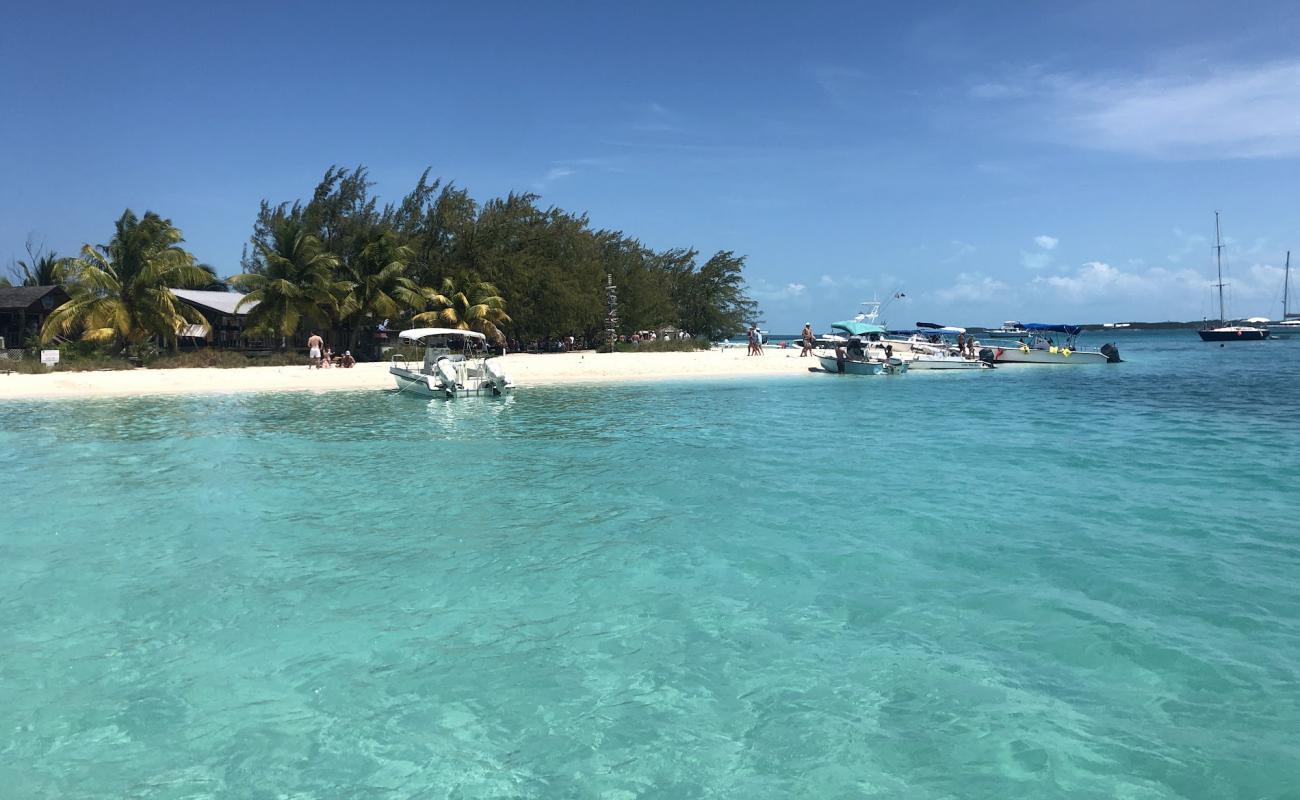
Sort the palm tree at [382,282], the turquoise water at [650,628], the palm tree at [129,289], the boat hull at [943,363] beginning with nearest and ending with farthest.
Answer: the turquoise water at [650,628]
the palm tree at [129,289]
the palm tree at [382,282]
the boat hull at [943,363]

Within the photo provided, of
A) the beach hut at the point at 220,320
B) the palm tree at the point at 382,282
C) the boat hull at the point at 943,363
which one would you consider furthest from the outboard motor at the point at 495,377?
the boat hull at the point at 943,363

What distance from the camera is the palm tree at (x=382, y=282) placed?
133 feet

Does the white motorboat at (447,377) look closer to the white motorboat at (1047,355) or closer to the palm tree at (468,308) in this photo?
the palm tree at (468,308)

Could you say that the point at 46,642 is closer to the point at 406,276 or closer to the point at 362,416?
the point at 362,416

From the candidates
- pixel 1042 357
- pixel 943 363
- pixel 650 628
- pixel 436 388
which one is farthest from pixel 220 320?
pixel 1042 357

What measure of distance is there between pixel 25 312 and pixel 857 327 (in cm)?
4344

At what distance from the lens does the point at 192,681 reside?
5547 mm

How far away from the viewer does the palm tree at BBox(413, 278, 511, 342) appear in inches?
1652

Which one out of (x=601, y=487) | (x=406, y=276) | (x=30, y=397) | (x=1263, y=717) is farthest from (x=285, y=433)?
(x=406, y=276)

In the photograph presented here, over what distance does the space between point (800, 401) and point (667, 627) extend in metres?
21.5

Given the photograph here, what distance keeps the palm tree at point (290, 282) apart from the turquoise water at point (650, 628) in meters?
24.6

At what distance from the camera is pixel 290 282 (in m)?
37.6

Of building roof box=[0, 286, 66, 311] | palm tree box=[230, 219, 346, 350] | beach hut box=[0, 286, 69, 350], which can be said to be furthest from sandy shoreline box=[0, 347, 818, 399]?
beach hut box=[0, 286, 69, 350]

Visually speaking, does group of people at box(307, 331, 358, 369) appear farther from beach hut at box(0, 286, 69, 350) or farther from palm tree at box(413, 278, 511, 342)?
Answer: beach hut at box(0, 286, 69, 350)
